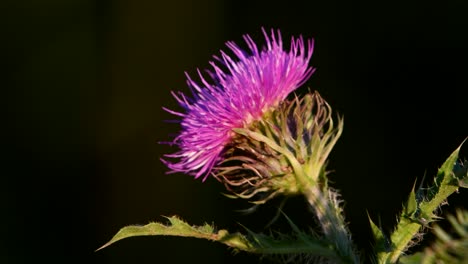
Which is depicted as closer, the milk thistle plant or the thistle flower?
the milk thistle plant

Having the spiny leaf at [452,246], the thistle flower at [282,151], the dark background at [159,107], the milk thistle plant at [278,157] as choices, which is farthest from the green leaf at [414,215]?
the dark background at [159,107]

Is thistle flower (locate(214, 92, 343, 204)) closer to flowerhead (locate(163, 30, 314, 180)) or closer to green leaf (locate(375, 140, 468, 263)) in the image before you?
flowerhead (locate(163, 30, 314, 180))

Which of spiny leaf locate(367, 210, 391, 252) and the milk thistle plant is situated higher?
the milk thistle plant

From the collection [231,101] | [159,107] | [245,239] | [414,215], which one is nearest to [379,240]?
[414,215]

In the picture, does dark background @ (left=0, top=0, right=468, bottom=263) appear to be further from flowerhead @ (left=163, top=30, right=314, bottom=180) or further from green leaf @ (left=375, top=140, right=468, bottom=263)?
green leaf @ (left=375, top=140, right=468, bottom=263)

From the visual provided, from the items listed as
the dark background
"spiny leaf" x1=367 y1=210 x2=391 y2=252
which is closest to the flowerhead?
"spiny leaf" x1=367 y1=210 x2=391 y2=252

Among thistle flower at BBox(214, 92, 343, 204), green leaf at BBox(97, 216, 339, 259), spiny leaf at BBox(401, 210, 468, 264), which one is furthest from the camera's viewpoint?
thistle flower at BBox(214, 92, 343, 204)

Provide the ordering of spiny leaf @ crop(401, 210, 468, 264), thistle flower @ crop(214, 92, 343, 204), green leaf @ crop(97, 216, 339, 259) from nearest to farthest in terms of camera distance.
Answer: spiny leaf @ crop(401, 210, 468, 264) → green leaf @ crop(97, 216, 339, 259) → thistle flower @ crop(214, 92, 343, 204)

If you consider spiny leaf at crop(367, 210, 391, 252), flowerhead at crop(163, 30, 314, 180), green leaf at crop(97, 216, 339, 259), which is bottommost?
spiny leaf at crop(367, 210, 391, 252)
